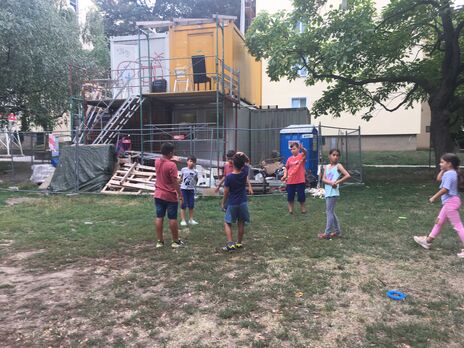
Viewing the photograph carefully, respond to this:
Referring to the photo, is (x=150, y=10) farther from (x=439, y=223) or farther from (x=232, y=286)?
(x=232, y=286)

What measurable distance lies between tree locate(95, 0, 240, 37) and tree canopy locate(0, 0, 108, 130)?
15601 millimetres

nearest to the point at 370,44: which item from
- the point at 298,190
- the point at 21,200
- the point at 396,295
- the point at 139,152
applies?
the point at 298,190

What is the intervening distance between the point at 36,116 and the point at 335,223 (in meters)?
16.1

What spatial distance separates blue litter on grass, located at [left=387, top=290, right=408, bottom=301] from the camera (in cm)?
399

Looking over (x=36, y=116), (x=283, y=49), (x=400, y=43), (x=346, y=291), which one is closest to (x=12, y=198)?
(x=36, y=116)

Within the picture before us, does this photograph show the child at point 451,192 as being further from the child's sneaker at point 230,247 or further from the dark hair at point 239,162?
the child's sneaker at point 230,247

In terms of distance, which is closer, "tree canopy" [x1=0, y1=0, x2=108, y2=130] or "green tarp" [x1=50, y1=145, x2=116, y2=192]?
"green tarp" [x1=50, y1=145, x2=116, y2=192]

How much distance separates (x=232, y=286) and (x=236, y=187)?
1743 millimetres

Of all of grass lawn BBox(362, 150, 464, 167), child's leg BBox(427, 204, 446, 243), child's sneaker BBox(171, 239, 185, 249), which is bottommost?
child's sneaker BBox(171, 239, 185, 249)

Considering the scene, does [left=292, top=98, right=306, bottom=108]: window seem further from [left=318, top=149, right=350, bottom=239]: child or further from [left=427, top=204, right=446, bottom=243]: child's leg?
[left=427, top=204, right=446, bottom=243]: child's leg

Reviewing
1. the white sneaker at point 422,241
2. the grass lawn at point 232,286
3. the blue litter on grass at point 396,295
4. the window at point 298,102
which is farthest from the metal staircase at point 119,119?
the window at point 298,102

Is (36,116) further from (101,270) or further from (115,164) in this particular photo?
(101,270)

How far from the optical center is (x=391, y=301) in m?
3.95

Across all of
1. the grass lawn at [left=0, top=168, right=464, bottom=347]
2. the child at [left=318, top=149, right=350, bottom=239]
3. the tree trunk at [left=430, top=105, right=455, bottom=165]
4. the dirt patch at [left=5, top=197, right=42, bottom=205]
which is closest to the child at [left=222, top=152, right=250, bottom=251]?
the grass lawn at [left=0, top=168, right=464, bottom=347]
